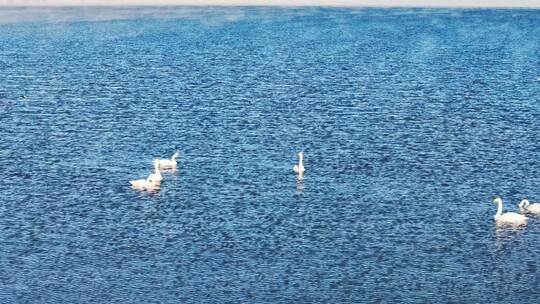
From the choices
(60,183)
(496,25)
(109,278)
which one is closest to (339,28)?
(496,25)

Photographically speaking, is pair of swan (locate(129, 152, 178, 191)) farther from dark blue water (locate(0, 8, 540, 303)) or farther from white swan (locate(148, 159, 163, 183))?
dark blue water (locate(0, 8, 540, 303))

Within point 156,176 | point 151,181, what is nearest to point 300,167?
point 156,176

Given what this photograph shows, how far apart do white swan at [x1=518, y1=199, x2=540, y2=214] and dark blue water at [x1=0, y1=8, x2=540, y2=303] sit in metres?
1.74

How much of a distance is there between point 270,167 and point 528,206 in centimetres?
1550

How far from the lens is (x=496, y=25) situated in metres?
124

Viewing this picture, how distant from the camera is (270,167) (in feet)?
221

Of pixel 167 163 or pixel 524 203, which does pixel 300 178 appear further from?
pixel 524 203

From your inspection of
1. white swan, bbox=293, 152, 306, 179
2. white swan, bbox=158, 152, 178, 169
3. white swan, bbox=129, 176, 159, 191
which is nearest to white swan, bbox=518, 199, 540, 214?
white swan, bbox=293, 152, 306, 179

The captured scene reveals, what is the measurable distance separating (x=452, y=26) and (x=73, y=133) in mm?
59062

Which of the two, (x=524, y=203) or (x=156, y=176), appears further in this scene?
(x=156, y=176)

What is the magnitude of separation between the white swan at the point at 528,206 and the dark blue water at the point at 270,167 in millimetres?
1739

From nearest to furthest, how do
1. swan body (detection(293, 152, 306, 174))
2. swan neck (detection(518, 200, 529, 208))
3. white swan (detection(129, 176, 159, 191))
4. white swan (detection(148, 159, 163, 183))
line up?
1. swan neck (detection(518, 200, 529, 208))
2. white swan (detection(129, 176, 159, 191))
3. white swan (detection(148, 159, 163, 183))
4. swan body (detection(293, 152, 306, 174))

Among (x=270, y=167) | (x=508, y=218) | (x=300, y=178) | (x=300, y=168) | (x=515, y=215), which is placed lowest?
(x=508, y=218)

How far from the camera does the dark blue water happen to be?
50719 millimetres
